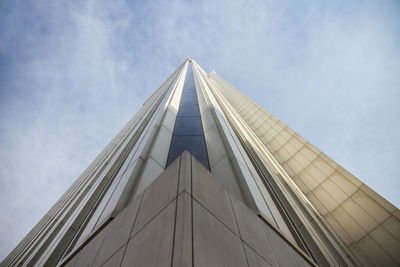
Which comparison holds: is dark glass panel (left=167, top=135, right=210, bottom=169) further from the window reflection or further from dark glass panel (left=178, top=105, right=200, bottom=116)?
dark glass panel (left=178, top=105, right=200, bottom=116)

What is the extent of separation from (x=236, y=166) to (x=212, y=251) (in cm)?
418

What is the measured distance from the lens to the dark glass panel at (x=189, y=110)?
1298 cm

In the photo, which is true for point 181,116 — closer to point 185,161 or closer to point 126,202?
point 126,202

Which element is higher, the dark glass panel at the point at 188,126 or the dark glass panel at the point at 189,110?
the dark glass panel at the point at 189,110

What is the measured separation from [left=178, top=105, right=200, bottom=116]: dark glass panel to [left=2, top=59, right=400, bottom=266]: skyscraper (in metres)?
0.07

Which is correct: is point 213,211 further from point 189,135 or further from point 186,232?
point 189,135

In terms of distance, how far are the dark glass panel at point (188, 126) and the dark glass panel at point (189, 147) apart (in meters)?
0.50

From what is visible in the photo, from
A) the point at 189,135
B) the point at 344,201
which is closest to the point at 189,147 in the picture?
the point at 189,135

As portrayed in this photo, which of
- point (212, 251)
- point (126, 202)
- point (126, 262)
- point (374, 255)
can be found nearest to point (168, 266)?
point (212, 251)

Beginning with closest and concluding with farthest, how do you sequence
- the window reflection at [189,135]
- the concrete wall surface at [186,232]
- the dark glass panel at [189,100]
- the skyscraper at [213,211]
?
the concrete wall surface at [186,232] < the skyscraper at [213,211] < the window reflection at [189,135] < the dark glass panel at [189,100]

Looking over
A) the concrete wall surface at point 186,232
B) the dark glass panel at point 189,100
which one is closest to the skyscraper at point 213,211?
the concrete wall surface at point 186,232

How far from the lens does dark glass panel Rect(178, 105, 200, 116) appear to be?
13.0m

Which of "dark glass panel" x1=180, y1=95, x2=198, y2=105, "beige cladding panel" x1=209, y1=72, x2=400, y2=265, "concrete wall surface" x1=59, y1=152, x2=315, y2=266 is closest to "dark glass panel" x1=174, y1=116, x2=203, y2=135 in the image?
"dark glass panel" x1=180, y1=95, x2=198, y2=105

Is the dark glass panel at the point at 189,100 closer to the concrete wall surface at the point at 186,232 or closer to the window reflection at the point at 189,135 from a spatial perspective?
the window reflection at the point at 189,135
